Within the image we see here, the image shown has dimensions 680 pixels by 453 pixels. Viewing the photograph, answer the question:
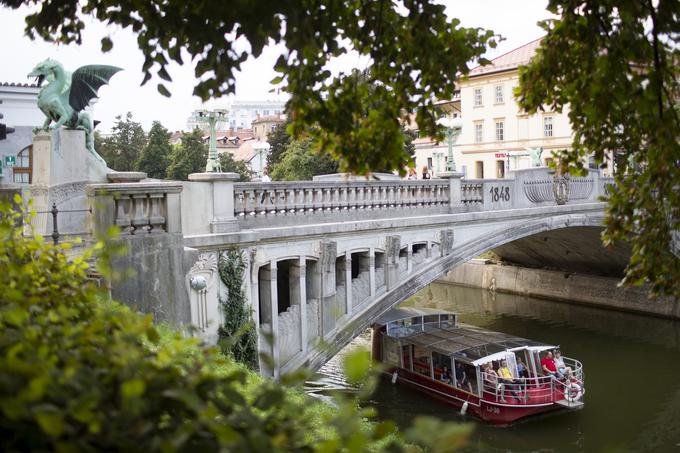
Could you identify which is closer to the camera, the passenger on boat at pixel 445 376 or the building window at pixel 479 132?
the passenger on boat at pixel 445 376

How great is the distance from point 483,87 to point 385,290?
32.5 m

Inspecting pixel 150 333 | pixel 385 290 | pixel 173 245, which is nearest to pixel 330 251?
pixel 385 290

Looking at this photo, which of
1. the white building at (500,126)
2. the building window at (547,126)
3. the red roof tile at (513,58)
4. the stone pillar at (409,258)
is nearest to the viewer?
the stone pillar at (409,258)

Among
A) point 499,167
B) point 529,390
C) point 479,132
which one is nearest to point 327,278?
point 529,390

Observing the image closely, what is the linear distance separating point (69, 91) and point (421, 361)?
11.0 meters

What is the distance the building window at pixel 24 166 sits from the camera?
23.1m

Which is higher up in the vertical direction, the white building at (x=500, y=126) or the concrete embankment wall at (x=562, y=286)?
the white building at (x=500, y=126)

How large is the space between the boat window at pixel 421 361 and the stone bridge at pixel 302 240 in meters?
2.82

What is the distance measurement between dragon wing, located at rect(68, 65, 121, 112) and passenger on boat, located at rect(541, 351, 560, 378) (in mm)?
11407

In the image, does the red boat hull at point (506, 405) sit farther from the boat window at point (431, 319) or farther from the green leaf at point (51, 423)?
the green leaf at point (51, 423)

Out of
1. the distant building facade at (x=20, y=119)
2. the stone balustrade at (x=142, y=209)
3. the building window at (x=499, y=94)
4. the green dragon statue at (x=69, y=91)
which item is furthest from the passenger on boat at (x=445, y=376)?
the building window at (x=499, y=94)

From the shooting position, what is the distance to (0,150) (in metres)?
23.5

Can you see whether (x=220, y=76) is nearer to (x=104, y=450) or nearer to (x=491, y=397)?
(x=104, y=450)

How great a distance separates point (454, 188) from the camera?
16859mm
